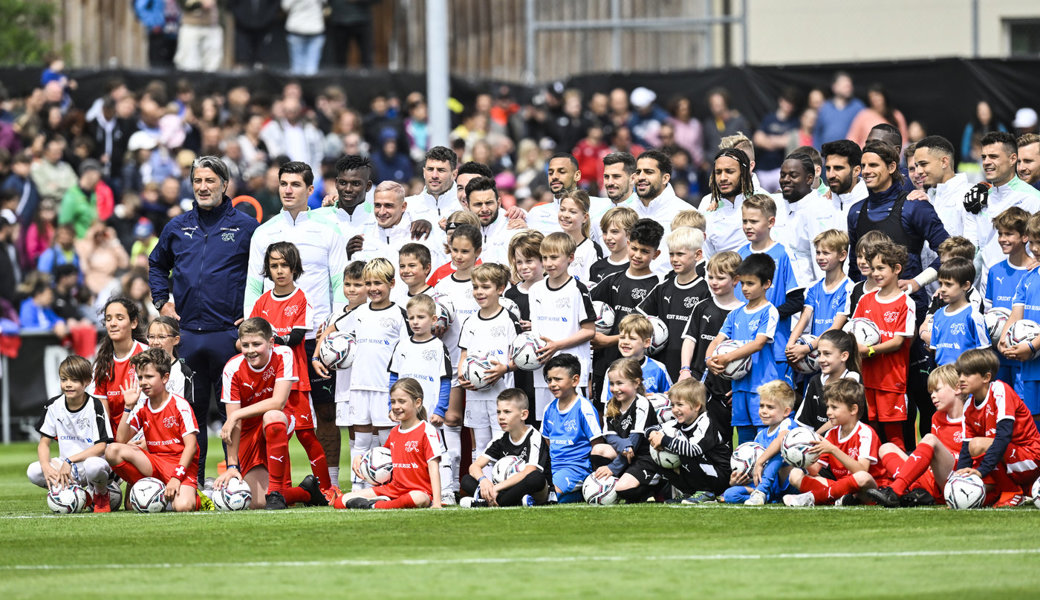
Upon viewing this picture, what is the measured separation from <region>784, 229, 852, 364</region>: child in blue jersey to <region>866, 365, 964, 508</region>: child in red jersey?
Result: 100 cm

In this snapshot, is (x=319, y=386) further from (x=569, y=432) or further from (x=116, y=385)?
(x=569, y=432)

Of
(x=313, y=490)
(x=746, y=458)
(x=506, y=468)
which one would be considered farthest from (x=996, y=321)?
(x=313, y=490)

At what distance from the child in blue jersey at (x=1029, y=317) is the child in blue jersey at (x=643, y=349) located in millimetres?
2439

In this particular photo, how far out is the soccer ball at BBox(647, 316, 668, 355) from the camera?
39.9ft

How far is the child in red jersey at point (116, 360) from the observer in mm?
12258

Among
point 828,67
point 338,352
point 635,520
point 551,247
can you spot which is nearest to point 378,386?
point 338,352

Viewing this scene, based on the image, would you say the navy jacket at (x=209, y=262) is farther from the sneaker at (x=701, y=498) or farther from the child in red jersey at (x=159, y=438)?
the sneaker at (x=701, y=498)

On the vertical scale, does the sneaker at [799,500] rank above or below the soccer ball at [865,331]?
below

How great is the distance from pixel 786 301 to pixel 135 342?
4871 mm

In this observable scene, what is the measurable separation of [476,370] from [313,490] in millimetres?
1507

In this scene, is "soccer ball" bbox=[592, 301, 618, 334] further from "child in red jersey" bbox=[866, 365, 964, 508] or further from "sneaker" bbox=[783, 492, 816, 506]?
"child in red jersey" bbox=[866, 365, 964, 508]

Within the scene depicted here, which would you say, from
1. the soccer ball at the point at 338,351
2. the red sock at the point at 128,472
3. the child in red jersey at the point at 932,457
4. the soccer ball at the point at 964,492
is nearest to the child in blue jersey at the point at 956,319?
the child in red jersey at the point at 932,457

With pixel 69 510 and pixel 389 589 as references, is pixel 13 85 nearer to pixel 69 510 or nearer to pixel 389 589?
pixel 69 510

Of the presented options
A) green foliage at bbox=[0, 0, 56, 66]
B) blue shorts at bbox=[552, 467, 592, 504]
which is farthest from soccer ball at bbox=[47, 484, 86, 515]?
green foliage at bbox=[0, 0, 56, 66]
